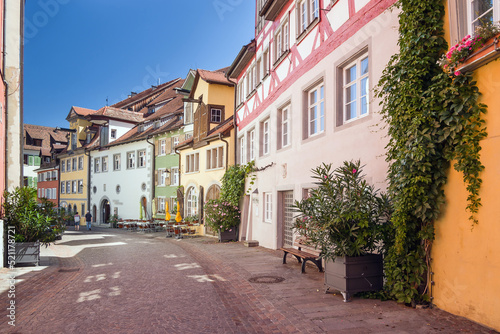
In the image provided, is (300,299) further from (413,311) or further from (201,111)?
(201,111)

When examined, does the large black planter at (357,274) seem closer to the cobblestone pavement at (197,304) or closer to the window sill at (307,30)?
the cobblestone pavement at (197,304)

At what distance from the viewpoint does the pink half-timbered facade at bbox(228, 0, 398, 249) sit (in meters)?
7.57

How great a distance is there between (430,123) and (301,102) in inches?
234

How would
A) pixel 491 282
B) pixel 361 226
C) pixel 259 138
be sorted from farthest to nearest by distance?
pixel 259 138 < pixel 361 226 < pixel 491 282

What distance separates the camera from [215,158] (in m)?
21.7

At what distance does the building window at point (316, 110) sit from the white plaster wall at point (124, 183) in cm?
2160

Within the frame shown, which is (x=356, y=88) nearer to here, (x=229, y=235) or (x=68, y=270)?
(x=68, y=270)

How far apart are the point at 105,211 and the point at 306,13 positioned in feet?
104

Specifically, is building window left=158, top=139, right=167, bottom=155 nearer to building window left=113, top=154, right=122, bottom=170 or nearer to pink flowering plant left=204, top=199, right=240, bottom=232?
building window left=113, top=154, right=122, bottom=170

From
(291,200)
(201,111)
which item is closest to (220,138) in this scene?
(201,111)

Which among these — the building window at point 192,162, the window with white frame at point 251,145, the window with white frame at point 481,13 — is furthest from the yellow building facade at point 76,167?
the window with white frame at point 481,13

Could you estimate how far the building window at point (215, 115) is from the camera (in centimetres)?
2273

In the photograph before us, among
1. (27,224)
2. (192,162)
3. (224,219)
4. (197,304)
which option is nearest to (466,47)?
(197,304)

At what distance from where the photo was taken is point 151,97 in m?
42.9
